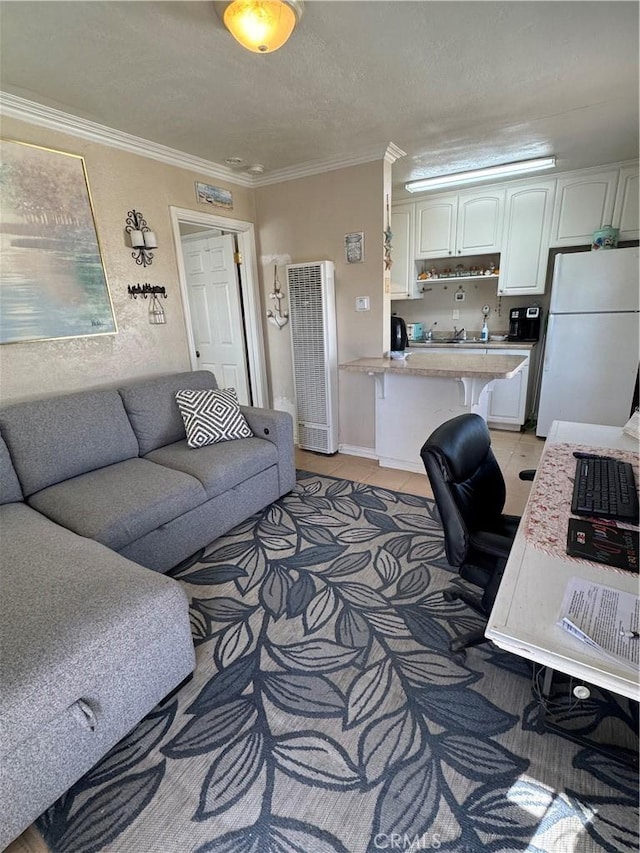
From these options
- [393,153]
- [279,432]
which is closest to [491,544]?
[279,432]

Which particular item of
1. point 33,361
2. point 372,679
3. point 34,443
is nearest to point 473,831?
point 372,679

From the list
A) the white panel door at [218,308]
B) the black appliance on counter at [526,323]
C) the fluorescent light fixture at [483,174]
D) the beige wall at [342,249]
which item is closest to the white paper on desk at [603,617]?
the beige wall at [342,249]

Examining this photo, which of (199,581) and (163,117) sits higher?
(163,117)

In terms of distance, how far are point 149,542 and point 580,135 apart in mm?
3960

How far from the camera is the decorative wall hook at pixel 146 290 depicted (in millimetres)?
2784

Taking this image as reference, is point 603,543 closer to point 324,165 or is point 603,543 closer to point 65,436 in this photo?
point 65,436

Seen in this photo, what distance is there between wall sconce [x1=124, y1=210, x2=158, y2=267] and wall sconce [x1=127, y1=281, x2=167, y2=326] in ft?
0.53

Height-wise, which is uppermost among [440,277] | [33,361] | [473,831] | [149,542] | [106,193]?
[106,193]

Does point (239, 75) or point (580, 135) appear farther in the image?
point (580, 135)

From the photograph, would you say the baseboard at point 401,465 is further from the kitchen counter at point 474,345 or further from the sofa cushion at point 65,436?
the sofa cushion at point 65,436

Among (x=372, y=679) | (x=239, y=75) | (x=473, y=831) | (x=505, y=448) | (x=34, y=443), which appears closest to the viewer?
(x=473, y=831)

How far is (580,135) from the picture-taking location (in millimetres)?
2838

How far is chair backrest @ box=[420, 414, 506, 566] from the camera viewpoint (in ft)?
4.42

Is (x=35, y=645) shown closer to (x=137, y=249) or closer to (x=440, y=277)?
(x=137, y=249)
